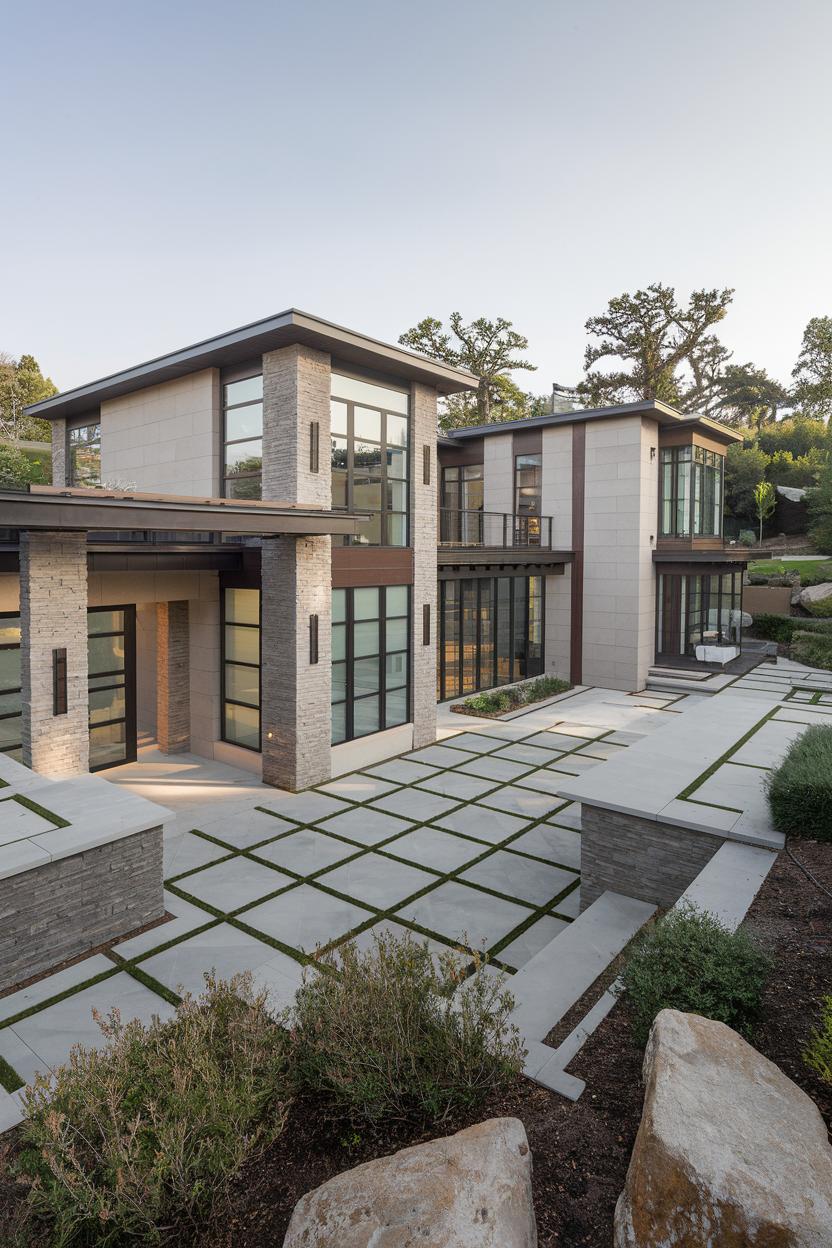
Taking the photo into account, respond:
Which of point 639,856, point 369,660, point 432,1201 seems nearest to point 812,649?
point 369,660

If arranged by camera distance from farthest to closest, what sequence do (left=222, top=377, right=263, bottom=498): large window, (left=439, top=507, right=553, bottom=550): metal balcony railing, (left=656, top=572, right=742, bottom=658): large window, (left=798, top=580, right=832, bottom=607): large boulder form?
(left=798, top=580, right=832, bottom=607): large boulder
(left=656, top=572, right=742, bottom=658): large window
(left=439, top=507, right=553, bottom=550): metal balcony railing
(left=222, top=377, right=263, bottom=498): large window

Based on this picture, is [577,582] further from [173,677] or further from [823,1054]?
[823,1054]

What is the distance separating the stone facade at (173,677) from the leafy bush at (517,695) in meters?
7.03

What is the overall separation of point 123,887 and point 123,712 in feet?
20.2

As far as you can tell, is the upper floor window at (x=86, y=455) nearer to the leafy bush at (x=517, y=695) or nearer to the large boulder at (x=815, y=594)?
the leafy bush at (x=517, y=695)

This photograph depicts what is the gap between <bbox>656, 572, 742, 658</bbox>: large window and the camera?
73.6ft

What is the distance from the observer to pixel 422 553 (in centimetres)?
1386

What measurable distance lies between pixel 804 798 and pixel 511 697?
11184mm

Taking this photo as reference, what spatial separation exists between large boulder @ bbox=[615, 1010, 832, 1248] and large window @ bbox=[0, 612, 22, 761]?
10.7 m

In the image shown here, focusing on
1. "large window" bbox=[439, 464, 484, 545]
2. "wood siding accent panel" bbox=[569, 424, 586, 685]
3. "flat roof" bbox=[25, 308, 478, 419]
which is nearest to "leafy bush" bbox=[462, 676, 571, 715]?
"wood siding accent panel" bbox=[569, 424, 586, 685]

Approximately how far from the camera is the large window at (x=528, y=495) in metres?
21.5

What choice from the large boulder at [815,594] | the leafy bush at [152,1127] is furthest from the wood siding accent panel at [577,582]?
the leafy bush at [152,1127]

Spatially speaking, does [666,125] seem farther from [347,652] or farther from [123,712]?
[123,712]

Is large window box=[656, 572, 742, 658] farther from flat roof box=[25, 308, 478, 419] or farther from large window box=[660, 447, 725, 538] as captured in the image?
flat roof box=[25, 308, 478, 419]
